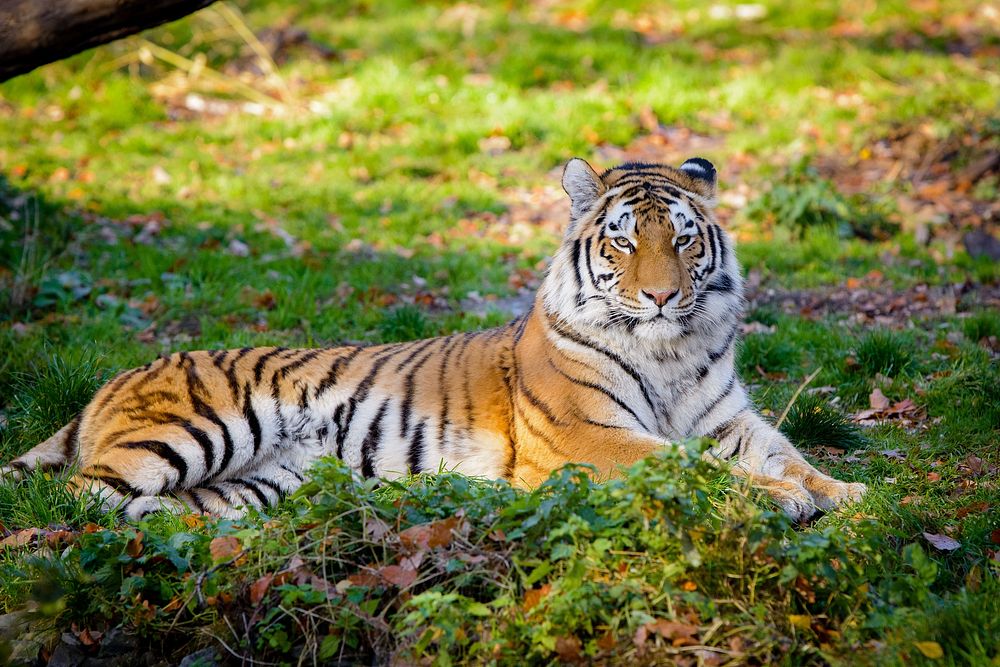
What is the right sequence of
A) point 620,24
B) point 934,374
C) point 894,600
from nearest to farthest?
point 894,600 → point 934,374 → point 620,24

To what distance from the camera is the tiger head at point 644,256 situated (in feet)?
13.5

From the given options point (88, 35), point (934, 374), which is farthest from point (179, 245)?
point (934, 374)

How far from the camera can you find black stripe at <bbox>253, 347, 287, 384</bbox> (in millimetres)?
4531

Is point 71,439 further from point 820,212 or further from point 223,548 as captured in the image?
point 820,212

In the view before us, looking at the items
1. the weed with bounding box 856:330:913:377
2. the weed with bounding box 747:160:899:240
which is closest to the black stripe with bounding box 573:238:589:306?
the weed with bounding box 856:330:913:377

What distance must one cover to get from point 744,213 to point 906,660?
241 inches

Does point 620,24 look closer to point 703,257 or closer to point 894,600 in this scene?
point 703,257

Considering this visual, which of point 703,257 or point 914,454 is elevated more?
point 703,257

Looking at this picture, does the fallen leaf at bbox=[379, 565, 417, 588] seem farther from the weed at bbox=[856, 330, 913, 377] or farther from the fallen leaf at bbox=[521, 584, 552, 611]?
the weed at bbox=[856, 330, 913, 377]

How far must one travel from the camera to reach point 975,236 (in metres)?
7.77

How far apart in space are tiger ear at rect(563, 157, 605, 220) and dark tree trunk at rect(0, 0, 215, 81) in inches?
81.8

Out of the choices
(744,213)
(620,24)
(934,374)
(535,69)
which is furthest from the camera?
(620,24)

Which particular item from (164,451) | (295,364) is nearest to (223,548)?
(164,451)

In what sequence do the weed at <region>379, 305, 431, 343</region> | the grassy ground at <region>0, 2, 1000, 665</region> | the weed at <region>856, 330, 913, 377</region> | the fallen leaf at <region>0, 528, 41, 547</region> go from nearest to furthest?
1. the grassy ground at <region>0, 2, 1000, 665</region>
2. the fallen leaf at <region>0, 528, 41, 547</region>
3. the weed at <region>856, 330, 913, 377</region>
4. the weed at <region>379, 305, 431, 343</region>
